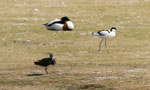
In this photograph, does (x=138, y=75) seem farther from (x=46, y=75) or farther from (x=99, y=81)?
(x=46, y=75)

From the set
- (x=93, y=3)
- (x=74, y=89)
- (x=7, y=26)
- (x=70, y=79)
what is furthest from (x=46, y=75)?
(x=93, y=3)

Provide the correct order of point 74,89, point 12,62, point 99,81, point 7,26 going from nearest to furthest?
point 74,89 → point 99,81 → point 12,62 → point 7,26

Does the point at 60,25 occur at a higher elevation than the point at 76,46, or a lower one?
lower

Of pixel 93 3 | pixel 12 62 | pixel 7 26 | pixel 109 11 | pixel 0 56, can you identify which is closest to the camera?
pixel 12 62

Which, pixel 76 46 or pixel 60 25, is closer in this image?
pixel 76 46

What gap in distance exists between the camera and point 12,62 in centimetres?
1988

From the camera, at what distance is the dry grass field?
16062 millimetres

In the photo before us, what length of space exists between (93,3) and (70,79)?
2089 cm

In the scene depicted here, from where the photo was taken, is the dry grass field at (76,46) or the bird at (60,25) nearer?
the dry grass field at (76,46)

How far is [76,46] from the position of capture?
23.9 metres

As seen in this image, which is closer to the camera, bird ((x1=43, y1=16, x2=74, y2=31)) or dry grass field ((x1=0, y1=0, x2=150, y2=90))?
dry grass field ((x1=0, y1=0, x2=150, y2=90))

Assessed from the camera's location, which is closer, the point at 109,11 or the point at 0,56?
the point at 0,56

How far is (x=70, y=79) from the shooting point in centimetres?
1627

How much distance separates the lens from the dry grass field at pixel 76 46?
16.1 metres
